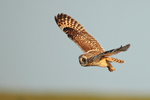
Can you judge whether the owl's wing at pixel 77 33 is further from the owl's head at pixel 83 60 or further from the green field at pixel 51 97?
the green field at pixel 51 97

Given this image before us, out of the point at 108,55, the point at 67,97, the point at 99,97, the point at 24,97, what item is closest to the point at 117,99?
the point at 99,97

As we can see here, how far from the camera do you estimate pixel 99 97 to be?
33656 mm

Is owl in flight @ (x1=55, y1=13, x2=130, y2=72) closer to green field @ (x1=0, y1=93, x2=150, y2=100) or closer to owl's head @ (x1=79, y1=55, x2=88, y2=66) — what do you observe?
owl's head @ (x1=79, y1=55, x2=88, y2=66)

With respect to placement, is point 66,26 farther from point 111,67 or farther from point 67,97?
point 67,97

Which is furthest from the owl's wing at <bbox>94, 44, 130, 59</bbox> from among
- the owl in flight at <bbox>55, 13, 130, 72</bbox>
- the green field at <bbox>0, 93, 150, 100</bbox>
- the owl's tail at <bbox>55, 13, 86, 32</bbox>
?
the green field at <bbox>0, 93, 150, 100</bbox>

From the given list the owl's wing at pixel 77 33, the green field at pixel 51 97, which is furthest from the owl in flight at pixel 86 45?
the green field at pixel 51 97

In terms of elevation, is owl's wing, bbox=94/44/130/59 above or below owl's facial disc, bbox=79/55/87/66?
below

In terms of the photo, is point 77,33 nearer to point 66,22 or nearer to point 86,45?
point 66,22

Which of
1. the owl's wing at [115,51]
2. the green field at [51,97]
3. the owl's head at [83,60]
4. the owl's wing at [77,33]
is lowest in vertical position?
the owl's wing at [115,51]

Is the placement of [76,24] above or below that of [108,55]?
above

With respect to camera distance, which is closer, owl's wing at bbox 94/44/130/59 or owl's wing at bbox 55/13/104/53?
owl's wing at bbox 94/44/130/59

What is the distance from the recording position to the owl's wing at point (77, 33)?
595 inches

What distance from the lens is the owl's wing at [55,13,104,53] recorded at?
15.1m

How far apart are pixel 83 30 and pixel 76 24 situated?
17.5 inches
